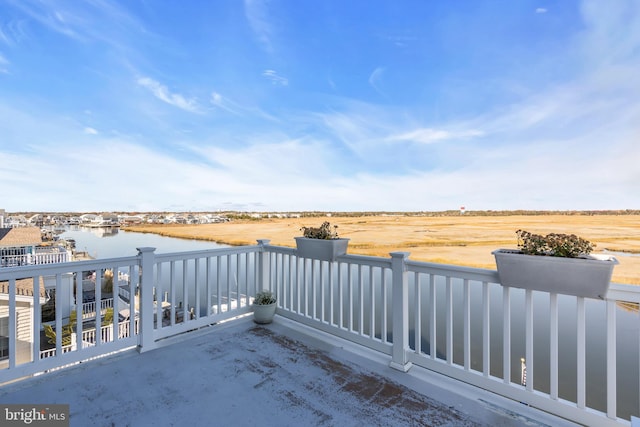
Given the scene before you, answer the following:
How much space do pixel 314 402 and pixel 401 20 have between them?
473 centimetres

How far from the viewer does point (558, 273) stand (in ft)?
5.04

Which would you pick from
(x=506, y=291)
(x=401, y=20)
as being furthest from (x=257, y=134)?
(x=506, y=291)

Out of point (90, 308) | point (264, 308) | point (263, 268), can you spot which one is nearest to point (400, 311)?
point (264, 308)

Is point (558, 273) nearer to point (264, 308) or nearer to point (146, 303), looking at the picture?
point (264, 308)

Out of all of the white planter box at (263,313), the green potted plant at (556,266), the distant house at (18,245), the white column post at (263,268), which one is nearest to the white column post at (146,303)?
the white planter box at (263,313)

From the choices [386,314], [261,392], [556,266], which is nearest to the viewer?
[556,266]

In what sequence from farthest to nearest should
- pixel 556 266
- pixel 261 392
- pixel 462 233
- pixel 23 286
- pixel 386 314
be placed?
1. pixel 462 233
2. pixel 23 286
3. pixel 386 314
4. pixel 261 392
5. pixel 556 266

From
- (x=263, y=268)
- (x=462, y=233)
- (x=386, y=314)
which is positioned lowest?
(x=386, y=314)

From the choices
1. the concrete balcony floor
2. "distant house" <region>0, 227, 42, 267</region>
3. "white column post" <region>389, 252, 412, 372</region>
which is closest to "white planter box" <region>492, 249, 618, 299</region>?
"white column post" <region>389, 252, 412, 372</region>

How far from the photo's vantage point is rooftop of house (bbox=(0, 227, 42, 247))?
308 inches

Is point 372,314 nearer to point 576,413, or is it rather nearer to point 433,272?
point 433,272

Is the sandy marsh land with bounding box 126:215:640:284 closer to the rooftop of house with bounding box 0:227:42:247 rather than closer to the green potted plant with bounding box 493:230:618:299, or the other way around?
the green potted plant with bounding box 493:230:618:299

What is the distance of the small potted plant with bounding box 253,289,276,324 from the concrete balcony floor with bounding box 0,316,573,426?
59 cm

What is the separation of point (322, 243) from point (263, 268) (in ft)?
3.66
